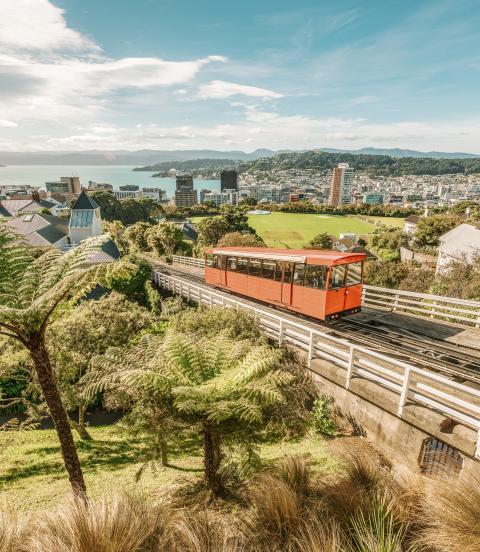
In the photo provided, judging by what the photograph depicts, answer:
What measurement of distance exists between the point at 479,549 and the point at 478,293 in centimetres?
1547

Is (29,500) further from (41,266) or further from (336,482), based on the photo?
(336,482)

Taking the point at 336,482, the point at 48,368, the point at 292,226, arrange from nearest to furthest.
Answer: the point at 48,368 < the point at 336,482 < the point at 292,226

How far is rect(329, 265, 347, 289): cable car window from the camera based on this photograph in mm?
11805

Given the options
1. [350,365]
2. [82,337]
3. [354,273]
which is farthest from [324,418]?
[82,337]

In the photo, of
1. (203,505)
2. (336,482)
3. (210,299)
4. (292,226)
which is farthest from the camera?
(292,226)

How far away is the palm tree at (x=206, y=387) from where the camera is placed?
600 centimetres

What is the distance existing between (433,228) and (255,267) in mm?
53083

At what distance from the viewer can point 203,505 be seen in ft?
20.8

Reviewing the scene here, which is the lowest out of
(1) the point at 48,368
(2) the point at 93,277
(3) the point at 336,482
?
(3) the point at 336,482

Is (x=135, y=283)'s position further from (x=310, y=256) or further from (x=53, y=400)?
(x=53, y=400)

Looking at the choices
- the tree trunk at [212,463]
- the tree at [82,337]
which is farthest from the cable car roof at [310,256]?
the tree trunk at [212,463]

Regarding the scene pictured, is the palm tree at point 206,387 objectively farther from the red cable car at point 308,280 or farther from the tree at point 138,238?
the tree at point 138,238

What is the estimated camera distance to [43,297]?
475 centimetres

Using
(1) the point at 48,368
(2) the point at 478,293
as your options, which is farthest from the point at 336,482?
(2) the point at 478,293
